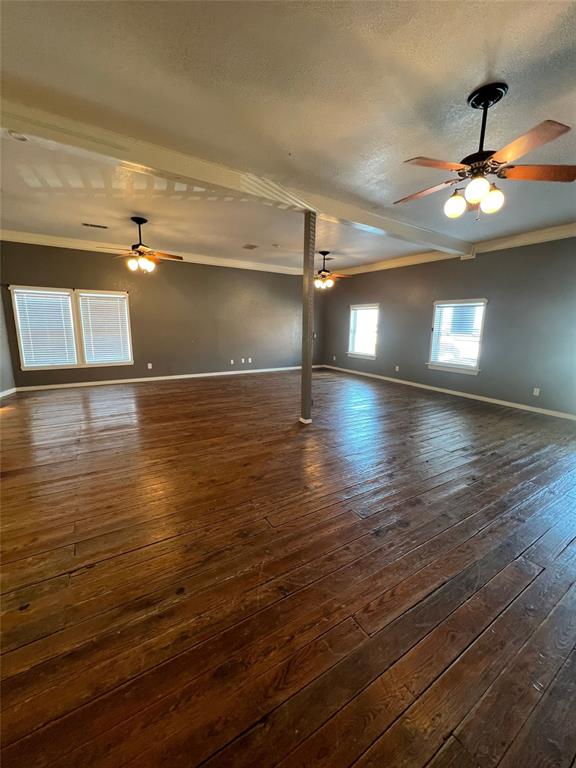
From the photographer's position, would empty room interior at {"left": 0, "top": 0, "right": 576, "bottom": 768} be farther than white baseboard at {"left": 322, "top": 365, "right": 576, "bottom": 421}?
No

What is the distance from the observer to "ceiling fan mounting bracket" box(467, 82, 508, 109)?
2.00 metres

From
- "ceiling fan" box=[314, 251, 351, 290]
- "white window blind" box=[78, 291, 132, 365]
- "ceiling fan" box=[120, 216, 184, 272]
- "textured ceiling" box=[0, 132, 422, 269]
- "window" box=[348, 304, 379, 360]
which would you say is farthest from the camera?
"window" box=[348, 304, 379, 360]

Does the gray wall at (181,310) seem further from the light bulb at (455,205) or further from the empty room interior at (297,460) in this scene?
the light bulb at (455,205)

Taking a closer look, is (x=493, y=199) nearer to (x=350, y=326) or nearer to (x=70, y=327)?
(x=350, y=326)

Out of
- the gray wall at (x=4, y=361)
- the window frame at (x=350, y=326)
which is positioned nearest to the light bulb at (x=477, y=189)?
the window frame at (x=350, y=326)

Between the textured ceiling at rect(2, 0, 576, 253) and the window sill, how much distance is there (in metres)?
3.78

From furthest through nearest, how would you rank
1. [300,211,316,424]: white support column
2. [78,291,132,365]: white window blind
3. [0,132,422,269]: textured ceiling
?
[78,291,132,365]: white window blind, [300,211,316,424]: white support column, [0,132,422,269]: textured ceiling

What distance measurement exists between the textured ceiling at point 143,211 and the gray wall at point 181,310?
1.82ft

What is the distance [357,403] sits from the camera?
542 centimetres

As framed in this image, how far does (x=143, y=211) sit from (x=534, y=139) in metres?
4.52

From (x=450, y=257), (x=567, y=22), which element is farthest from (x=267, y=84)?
(x=450, y=257)

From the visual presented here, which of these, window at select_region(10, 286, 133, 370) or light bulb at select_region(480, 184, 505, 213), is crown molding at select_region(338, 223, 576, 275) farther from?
window at select_region(10, 286, 133, 370)

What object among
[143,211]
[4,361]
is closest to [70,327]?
[4,361]

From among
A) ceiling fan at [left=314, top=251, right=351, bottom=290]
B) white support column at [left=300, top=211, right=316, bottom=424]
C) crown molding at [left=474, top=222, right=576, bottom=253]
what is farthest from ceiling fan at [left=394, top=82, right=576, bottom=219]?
ceiling fan at [left=314, top=251, right=351, bottom=290]
